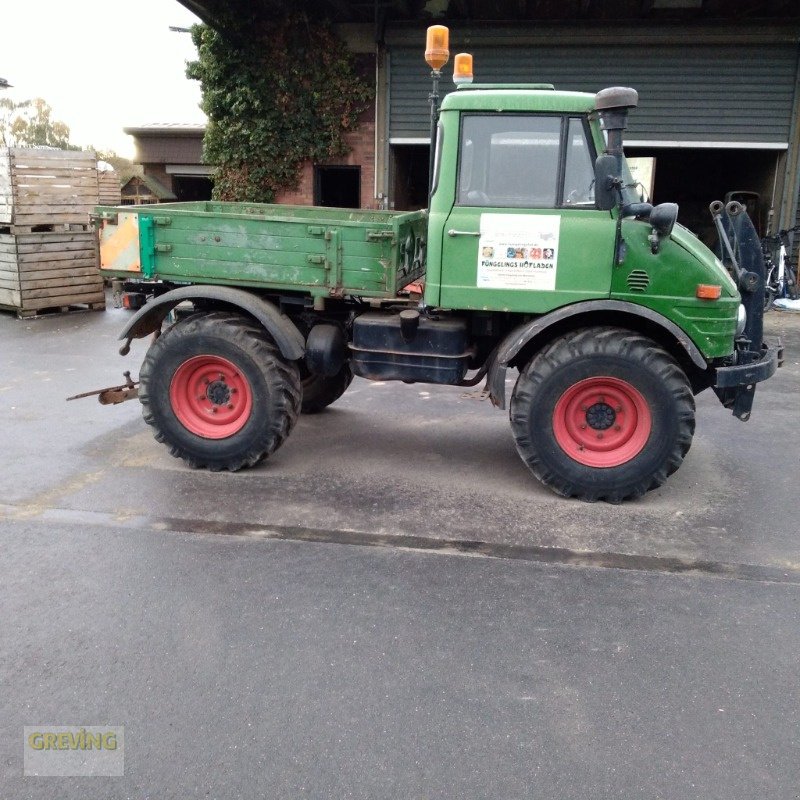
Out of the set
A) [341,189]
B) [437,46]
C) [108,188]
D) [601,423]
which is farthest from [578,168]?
[341,189]

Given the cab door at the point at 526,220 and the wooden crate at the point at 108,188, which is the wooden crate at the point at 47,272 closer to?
the wooden crate at the point at 108,188

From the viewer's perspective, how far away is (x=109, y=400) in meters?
6.47

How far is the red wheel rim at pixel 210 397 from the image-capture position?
5.94 metres

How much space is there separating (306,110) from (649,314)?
10959mm

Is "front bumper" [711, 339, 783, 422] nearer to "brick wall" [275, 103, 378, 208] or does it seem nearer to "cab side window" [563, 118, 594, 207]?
"cab side window" [563, 118, 594, 207]

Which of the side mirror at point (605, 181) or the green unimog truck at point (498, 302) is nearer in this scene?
the side mirror at point (605, 181)

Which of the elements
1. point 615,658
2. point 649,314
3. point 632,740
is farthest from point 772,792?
point 649,314

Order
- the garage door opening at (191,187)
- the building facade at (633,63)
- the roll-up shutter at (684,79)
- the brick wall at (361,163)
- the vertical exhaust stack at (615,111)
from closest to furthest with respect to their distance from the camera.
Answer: the vertical exhaust stack at (615,111) < the building facade at (633,63) < the roll-up shutter at (684,79) < the brick wall at (361,163) < the garage door opening at (191,187)

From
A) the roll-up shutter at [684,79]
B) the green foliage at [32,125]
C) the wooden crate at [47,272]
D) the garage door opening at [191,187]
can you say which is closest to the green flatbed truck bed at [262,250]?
the wooden crate at [47,272]

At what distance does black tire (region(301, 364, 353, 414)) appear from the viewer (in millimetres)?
7160

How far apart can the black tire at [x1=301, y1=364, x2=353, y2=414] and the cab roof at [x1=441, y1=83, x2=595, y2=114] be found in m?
2.70

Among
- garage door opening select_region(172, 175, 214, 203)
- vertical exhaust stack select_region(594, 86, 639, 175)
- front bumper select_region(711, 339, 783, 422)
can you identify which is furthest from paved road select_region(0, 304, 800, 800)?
garage door opening select_region(172, 175, 214, 203)

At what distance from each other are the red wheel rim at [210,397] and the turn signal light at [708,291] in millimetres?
3262

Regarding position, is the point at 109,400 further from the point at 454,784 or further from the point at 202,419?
the point at 454,784
